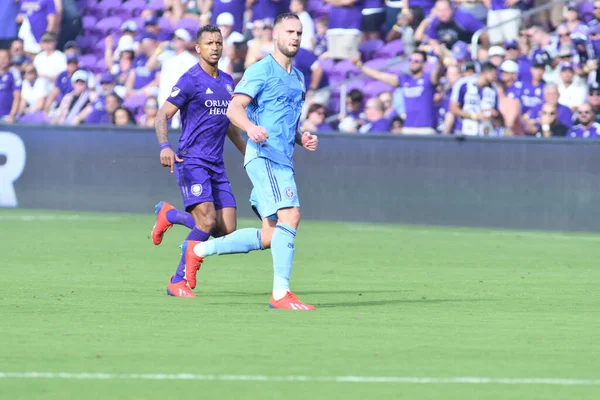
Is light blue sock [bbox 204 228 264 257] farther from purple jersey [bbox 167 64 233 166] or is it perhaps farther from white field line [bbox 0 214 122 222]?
white field line [bbox 0 214 122 222]

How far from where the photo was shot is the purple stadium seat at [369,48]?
21.1 metres

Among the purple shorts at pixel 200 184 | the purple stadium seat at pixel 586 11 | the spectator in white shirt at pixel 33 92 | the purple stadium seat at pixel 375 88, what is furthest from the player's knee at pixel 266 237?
the spectator in white shirt at pixel 33 92

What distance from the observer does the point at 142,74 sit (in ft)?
72.6

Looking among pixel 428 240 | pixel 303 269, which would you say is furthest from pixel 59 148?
pixel 303 269

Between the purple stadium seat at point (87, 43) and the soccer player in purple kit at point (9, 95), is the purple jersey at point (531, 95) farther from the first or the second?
the purple stadium seat at point (87, 43)

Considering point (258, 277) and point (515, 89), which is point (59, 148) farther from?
point (258, 277)

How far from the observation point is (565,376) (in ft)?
20.5

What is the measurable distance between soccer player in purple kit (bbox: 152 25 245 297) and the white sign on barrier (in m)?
10.6

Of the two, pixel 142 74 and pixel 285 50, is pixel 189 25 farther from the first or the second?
pixel 285 50

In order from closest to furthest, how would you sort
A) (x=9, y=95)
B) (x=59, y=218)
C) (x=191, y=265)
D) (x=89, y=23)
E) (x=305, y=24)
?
(x=191, y=265) < (x=59, y=218) < (x=305, y=24) < (x=9, y=95) < (x=89, y=23)

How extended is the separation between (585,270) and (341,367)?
276 inches

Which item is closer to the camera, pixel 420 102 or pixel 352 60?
pixel 420 102

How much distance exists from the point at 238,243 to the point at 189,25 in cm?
1366

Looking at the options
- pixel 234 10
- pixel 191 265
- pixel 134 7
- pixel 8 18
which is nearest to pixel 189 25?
pixel 234 10
